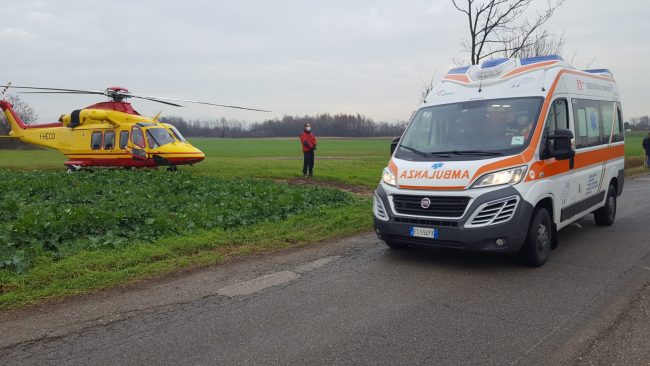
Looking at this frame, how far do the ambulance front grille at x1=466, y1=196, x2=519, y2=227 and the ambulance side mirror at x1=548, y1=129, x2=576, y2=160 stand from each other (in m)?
1.14

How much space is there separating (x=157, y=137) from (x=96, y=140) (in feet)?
9.63

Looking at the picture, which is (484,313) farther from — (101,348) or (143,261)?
(143,261)

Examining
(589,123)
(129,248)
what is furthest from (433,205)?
(129,248)

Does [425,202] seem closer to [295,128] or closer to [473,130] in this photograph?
[473,130]

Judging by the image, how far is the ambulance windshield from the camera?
6.17 meters

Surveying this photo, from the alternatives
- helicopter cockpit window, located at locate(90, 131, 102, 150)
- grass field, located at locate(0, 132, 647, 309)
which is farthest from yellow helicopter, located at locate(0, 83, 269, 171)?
grass field, located at locate(0, 132, 647, 309)

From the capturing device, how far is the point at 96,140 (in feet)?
65.2

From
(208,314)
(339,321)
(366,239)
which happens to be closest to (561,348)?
(339,321)

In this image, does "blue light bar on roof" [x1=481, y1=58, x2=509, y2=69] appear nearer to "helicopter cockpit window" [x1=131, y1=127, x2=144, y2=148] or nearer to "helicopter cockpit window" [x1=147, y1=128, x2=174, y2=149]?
"helicopter cockpit window" [x1=147, y1=128, x2=174, y2=149]

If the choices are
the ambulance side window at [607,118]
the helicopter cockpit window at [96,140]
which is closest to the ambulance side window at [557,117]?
the ambulance side window at [607,118]

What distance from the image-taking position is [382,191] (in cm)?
650

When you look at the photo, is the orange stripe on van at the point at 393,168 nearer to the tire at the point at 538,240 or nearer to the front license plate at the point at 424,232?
the front license plate at the point at 424,232

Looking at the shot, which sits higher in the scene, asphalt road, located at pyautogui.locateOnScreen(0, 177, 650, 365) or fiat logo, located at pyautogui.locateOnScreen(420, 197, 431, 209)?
fiat logo, located at pyautogui.locateOnScreen(420, 197, 431, 209)

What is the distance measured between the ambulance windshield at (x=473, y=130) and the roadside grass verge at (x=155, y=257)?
236 cm
